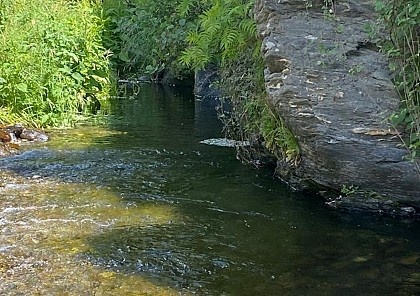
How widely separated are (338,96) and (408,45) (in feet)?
4.21

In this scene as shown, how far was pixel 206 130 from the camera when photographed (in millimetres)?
10180

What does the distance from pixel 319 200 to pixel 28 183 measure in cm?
299

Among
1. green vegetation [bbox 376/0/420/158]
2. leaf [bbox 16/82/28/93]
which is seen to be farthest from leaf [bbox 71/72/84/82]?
green vegetation [bbox 376/0/420/158]

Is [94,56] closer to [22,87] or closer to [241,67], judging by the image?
[22,87]

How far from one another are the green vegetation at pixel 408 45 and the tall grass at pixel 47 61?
6361 millimetres

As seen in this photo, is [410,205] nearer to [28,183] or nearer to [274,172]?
[274,172]

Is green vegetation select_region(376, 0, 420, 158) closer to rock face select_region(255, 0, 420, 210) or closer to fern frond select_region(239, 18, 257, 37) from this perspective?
rock face select_region(255, 0, 420, 210)

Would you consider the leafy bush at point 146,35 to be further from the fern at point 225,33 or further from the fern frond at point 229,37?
the fern frond at point 229,37

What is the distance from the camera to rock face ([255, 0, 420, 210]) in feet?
17.6

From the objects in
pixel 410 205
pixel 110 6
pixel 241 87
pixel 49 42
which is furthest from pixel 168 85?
pixel 410 205

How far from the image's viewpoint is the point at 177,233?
5.18 meters

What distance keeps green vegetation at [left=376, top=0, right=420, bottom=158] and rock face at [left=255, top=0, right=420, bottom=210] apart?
542 mm

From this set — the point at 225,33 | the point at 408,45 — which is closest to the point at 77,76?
the point at 225,33

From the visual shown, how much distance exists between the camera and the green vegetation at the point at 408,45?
4.07 meters
